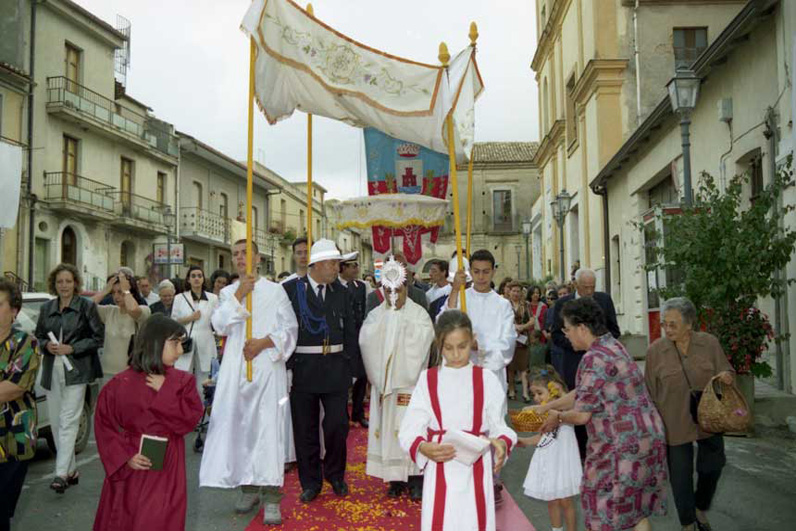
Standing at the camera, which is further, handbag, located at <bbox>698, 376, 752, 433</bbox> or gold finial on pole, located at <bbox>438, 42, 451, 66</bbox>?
gold finial on pole, located at <bbox>438, 42, 451, 66</bbox>

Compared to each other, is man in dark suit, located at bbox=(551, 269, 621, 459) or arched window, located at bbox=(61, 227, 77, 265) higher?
arched window, located at bbox=(61, 227, 77, 265)

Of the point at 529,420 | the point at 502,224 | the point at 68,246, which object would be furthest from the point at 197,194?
the point at 529,420

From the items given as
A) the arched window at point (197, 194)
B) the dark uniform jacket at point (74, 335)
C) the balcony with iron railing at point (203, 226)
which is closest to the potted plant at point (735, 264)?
the dark uniform jacket at point (74, 335)

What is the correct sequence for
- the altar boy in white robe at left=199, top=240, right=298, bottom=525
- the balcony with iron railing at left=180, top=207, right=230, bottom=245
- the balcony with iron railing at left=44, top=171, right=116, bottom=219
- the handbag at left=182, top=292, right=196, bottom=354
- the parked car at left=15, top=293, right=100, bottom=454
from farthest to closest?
1. the balcony with iron railing at left=180, top=207, right=230, bottom=245
2. the balcony with iron railing at left=44, top=171, right=116, bottom=219
3. the handbag at left=182, top=292, right=196, bottom=354
4. the parked car at left=15, top=293, right=100, bottom=454
5. the altar boy in white robe at left=199, top=240, right=298, bottom=525

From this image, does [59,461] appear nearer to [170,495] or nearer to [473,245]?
[170,495]

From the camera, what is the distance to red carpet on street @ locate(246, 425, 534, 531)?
531 cm

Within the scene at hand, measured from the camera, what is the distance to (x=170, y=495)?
Result: 3.55 meters

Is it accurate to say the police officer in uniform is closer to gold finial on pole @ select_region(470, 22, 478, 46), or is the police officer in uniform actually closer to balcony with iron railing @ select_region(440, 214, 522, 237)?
gold finial on pole @ select_region(470, 22, 478, 46)

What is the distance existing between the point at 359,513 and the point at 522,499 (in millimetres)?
1474

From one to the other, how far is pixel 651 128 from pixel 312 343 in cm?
1151

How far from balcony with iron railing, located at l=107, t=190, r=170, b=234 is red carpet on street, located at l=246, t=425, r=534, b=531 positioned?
23916mm

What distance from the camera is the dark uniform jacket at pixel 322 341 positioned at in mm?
5988

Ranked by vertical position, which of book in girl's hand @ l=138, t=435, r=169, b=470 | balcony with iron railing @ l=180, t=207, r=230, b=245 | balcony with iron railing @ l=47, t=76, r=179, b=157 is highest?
balcony with iron railing @ l=47, t=76, r=179, b=157

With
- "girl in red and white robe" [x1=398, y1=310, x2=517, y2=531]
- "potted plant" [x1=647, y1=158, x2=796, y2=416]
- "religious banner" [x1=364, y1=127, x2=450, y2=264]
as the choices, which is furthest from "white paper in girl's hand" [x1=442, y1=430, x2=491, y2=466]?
"religious banner" [x1=364, y1=127, x2=450, y2=264]
